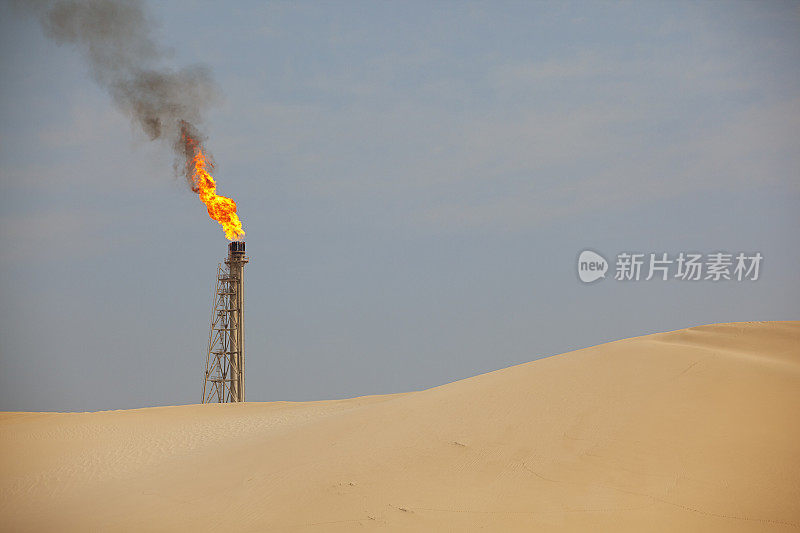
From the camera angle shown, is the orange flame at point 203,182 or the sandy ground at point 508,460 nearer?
the sandy ground at point 508,460

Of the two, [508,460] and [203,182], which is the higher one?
[203,182]

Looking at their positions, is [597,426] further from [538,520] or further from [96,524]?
[96,524]

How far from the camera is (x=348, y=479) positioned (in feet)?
35.3

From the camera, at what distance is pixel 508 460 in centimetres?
1045

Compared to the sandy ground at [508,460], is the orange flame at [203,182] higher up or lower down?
higher up

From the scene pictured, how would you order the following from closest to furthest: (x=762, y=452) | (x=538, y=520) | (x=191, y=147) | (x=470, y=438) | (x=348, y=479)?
(x=538, y=520) < (x=762, y=452) < (x=348, y=479) < (x=470, y=438) < (x=191, y=147)

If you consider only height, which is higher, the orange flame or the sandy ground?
the orange flame

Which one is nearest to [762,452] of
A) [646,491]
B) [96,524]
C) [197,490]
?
[646,491]

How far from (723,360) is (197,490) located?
9.15 m

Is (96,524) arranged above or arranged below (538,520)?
below

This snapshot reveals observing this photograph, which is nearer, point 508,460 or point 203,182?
point 508,460

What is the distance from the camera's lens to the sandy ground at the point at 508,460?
29.4 feet

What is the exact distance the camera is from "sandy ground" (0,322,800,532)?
29.4ft

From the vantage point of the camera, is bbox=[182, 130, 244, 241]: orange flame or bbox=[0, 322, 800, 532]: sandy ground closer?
bbox=[0, 322, 800, 532]: sandy ground
